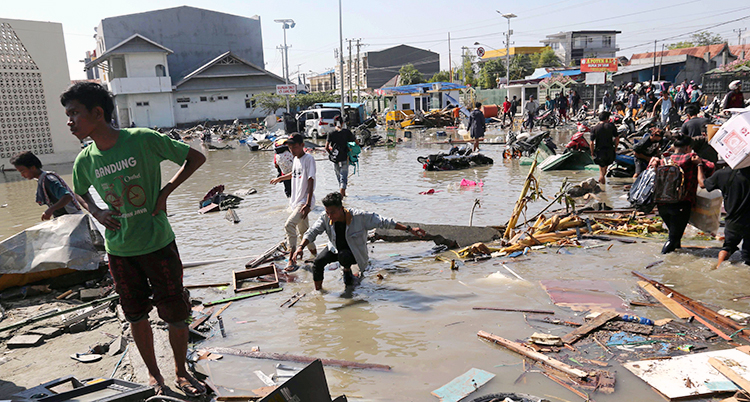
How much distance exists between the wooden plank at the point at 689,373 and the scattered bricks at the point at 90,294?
5521mm

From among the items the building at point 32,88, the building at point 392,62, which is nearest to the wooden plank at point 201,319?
the building at point 32,88

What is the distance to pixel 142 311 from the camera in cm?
335

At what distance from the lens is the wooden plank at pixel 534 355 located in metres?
3.74

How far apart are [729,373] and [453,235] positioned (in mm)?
4457

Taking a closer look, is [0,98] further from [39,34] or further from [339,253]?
[339,253]

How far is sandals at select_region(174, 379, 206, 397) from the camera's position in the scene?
11.3 feet

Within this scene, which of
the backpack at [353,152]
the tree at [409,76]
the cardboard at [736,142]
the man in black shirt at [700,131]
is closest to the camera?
the cardboard at [736,142]

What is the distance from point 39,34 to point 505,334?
22.9 meters

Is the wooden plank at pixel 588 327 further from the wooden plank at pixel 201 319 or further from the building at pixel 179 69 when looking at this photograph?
the building at pixel 179 69

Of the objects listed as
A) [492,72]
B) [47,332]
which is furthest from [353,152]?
[492,72]

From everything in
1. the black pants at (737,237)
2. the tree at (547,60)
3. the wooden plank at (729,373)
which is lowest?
the wooden plank at (729,373)

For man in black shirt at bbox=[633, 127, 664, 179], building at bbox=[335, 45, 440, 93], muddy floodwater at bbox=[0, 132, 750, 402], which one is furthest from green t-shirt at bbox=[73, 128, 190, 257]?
building at bbox=[335, 45, 440, 93]

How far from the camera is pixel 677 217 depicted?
6.29 metres

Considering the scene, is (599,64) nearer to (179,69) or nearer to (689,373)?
(689,373)
